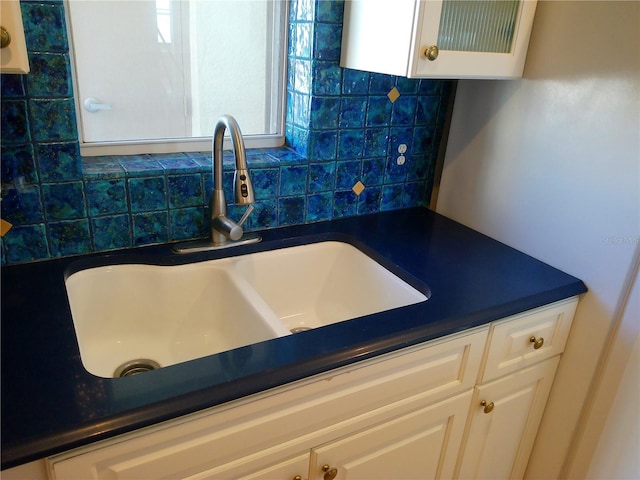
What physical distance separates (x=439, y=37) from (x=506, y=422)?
975mm

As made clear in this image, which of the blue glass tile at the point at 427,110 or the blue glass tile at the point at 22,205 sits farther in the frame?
the blue glass tile at the point at 427,110

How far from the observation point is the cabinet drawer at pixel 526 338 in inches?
43.1

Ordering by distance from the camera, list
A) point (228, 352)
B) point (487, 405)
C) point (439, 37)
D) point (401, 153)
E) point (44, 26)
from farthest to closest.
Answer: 1. point (401, 153)
2. point (487, 405)
3. point (439, 37)
4. point (44, 26)
5. point (228, 352)

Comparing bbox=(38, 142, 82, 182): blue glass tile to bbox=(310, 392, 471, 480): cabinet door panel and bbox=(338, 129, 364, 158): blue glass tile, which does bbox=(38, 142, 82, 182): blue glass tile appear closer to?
bbox=(338, 129, 364, 158): blue glass tile

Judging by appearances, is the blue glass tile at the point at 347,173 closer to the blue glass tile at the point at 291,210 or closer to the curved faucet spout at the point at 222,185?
the blue glass tile at the point at 291,210

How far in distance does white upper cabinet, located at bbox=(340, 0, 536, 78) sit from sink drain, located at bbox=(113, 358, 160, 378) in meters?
0.86

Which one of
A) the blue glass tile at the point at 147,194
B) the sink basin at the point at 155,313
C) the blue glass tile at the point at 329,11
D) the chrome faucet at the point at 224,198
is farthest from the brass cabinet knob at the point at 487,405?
the blue glass tile at the point at 329,11

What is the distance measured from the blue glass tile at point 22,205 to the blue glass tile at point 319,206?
68cm

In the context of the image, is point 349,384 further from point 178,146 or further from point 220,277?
point 178,146

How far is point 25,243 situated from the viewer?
1.07 metres

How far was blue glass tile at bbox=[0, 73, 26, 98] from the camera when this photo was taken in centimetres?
95

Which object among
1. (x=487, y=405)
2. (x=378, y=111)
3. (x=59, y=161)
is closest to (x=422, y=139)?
(x=378, y=111)

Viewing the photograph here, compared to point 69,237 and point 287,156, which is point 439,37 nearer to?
point 287,156

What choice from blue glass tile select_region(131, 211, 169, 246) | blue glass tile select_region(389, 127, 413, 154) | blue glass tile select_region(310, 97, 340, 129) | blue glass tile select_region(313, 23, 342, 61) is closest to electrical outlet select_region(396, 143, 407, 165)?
blue glass tile select_region(389, 127, 413, 154)
